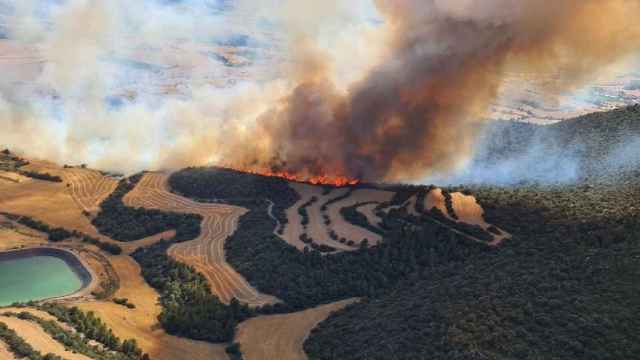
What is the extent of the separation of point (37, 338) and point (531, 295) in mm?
40264

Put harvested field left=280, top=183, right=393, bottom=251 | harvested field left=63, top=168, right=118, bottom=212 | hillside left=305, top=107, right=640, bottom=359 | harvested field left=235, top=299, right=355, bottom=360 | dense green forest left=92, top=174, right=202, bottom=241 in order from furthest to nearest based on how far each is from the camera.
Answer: harvested field left=63, top=168, right=118, bottom=212, dense green forest left=92, top=174, right=202, bottom=241, harvested field left=280, top=183, right=393, bottom=251, harvested field left=235, top=299, right=355, bottom=360, hillside left=305, top=107, right=640, bottom=359

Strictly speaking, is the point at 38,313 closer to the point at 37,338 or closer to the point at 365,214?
the point at 37,338

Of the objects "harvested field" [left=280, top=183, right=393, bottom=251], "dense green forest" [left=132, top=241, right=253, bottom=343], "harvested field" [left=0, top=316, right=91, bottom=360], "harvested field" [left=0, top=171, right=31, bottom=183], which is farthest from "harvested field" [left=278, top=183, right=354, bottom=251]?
"harvested field" [left=0, top=171, right=31, bottom=183]

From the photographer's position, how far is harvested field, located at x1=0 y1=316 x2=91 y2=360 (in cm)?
5799

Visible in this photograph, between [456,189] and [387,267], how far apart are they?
620 inches

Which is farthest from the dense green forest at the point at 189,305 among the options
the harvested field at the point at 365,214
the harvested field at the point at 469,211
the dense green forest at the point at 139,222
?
the harvested field at the point at 469,211

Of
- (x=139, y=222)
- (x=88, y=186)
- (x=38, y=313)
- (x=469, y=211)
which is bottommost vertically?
(x=38, y=313)

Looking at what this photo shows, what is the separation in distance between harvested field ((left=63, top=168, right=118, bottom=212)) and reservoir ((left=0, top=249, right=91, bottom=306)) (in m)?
15.0

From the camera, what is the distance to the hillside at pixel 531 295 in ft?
169

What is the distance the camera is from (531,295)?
5734 cm

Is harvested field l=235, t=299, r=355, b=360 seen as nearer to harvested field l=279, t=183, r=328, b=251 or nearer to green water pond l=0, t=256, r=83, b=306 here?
harvested field l=279, t=183, r=328, b=251

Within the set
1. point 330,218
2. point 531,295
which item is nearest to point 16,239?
point 330,218

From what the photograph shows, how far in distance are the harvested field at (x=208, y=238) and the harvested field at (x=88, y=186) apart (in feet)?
16.6

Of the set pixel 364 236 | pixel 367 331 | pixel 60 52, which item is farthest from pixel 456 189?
pixel 60 52
